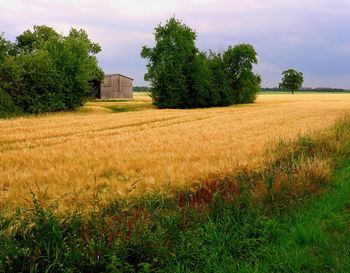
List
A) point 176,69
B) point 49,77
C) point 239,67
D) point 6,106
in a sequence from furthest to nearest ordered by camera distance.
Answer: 1. point 239,67
2. point 176,69
3. point 49,77
4. point 6,106

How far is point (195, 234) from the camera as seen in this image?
Answer: 552 cm

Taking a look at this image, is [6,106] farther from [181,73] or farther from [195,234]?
[195,234]

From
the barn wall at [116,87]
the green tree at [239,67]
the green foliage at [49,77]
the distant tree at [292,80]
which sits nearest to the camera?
the green foliage at [49,77]

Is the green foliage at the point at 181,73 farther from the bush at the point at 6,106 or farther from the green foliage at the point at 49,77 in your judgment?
the bush at the point at 6,106

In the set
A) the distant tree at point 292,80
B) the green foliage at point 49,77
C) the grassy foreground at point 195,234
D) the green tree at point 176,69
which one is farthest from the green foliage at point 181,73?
the distant tree at point 292,80

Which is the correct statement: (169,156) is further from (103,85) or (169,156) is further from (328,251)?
(103,85)

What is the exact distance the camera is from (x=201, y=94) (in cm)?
5616

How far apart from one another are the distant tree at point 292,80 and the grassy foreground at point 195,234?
126m

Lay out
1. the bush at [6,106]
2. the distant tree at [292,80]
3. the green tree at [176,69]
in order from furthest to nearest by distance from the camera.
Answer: the distant tree at [292,80], the green tree at [176,69], the bush at [6,106]

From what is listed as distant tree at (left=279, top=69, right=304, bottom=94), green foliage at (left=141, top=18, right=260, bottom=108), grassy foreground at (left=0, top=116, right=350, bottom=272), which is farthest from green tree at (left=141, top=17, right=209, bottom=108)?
distant tree at (left=279, top=69, right=304, bottom=94)

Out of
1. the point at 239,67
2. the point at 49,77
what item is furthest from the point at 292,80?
the point at 49,77

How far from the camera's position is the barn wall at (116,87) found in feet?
243

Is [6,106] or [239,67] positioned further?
[239,67]

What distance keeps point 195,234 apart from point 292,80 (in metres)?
130
